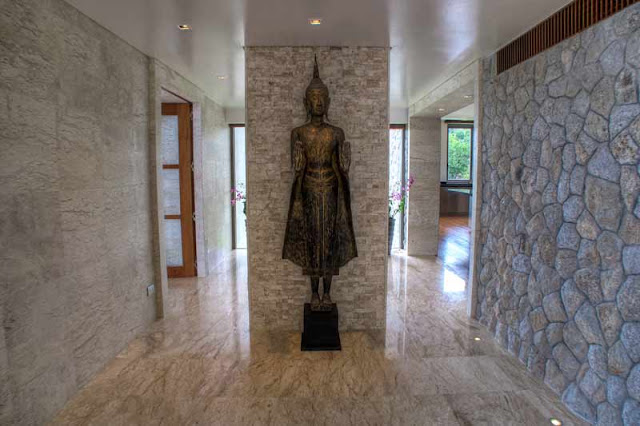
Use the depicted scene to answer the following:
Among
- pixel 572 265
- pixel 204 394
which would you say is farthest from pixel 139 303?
pixel 572 265

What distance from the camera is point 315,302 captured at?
11.4 ft

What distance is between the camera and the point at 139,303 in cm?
367

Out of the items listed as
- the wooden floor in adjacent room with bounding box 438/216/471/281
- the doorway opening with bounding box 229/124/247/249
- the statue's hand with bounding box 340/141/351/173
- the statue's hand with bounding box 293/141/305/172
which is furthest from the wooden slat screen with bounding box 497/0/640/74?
the doorway opening with bounding box 229/124/247/249

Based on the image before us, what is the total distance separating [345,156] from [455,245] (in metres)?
5.04

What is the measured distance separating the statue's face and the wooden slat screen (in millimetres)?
1529

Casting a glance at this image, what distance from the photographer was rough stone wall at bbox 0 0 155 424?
216 cm

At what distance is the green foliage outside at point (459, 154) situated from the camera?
1074 centimetres

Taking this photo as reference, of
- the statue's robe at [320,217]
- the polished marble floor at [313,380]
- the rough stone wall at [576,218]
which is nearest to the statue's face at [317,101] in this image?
the statue's robe at [320,217]

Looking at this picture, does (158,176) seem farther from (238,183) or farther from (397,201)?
(397,201)

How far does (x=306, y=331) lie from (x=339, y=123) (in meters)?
1.81

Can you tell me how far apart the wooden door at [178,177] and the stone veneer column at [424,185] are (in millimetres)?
3559

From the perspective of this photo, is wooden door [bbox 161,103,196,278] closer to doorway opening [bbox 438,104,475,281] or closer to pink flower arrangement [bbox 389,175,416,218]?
pink flower arrangement [bbox 389,175,416,218]

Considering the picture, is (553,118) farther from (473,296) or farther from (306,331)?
(306,331)

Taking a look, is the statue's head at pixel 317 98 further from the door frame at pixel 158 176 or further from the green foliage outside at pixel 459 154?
the green foliage outside at pixel 459 154
